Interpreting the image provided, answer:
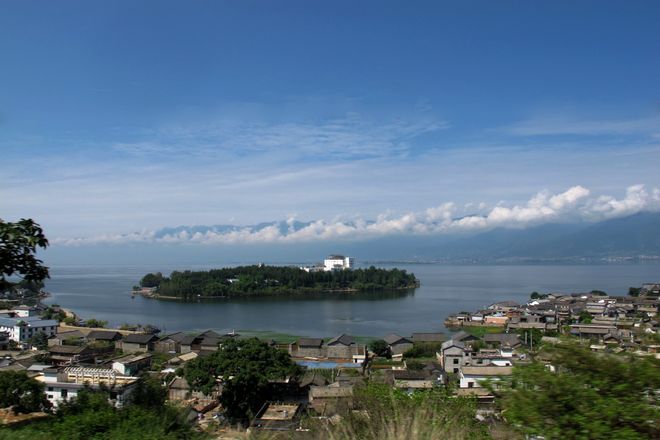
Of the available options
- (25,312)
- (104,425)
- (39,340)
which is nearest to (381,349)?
(39,340)

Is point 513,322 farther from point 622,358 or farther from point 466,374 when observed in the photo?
point 622,358

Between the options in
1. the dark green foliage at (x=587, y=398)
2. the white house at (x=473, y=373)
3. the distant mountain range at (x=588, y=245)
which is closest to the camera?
the dark green foliage at (x=587, y=398)

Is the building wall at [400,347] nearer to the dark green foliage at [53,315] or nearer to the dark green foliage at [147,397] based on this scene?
the dark green foliage at [147,397]

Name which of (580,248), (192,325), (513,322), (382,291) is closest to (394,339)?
(513,322)

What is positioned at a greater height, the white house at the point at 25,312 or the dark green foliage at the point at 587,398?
the dark green foliage at the point at 587,398

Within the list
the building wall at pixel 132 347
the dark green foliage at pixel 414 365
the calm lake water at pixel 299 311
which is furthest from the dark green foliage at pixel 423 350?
the building wall at pixel 132 347

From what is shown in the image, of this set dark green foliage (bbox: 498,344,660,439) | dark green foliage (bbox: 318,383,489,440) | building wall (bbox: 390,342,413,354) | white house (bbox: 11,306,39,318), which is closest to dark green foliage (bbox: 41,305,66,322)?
white house (bbox: 11,306,39,318)

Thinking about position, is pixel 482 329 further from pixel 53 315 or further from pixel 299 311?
pixel 53 315
